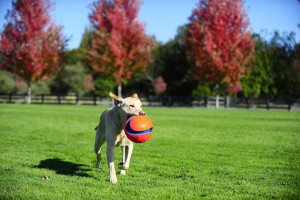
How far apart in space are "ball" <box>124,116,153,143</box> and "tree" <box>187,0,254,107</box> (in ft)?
105

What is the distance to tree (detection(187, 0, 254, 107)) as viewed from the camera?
123ft

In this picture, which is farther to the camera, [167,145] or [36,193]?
[167,145]

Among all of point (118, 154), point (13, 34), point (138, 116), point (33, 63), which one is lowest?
point (118, 154)

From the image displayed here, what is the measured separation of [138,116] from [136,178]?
112cm

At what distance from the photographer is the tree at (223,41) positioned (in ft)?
123

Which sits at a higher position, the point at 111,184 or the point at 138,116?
the point at 138,116

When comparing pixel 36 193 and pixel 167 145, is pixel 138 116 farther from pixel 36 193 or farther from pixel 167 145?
pixel 167 145

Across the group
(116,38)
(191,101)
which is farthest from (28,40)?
(191,101)

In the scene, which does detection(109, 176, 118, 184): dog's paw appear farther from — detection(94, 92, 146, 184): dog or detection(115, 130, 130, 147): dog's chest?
detection(115, 130, 130, 147): dog's chest

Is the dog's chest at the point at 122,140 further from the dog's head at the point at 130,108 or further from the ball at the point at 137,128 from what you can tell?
the ball at the point at 137,128

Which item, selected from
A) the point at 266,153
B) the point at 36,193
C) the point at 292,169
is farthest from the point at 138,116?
the point at 266,153

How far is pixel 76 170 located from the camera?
23.2 feet

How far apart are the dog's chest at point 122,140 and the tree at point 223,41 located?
31.6m

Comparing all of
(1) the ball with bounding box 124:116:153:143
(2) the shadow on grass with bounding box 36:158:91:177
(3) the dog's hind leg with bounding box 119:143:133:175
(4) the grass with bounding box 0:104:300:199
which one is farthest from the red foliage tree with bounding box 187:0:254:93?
(1) the ball with bounding box 124:116:153:143
